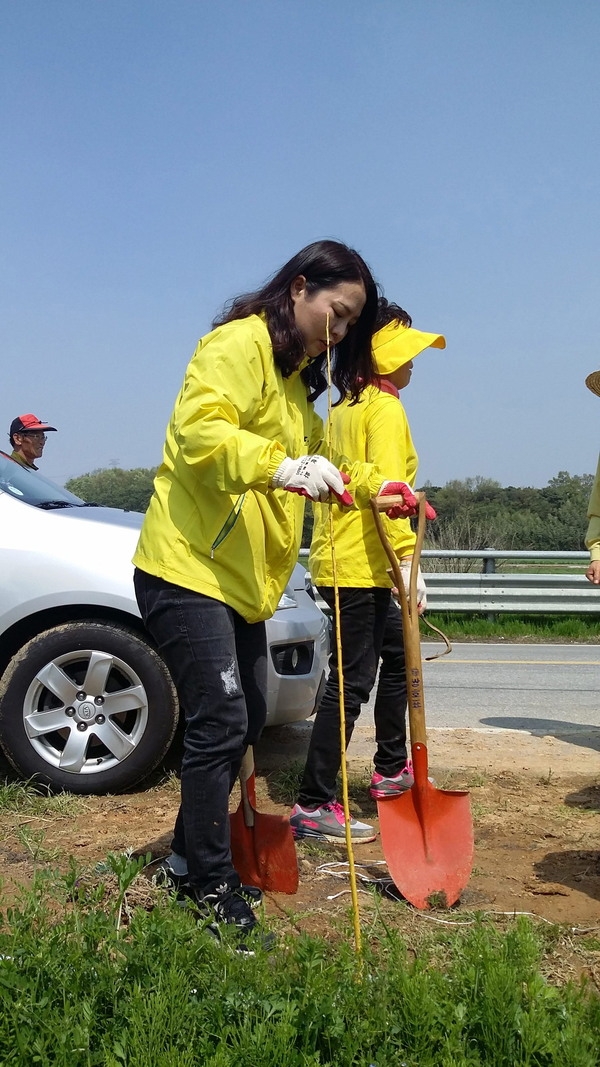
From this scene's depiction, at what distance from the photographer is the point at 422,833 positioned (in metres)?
3.46

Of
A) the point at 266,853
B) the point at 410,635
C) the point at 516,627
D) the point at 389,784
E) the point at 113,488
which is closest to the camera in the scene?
the point at 266,853

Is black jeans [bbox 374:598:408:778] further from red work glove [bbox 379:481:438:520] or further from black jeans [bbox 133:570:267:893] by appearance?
black jeans [bbox 133:570:267:893]

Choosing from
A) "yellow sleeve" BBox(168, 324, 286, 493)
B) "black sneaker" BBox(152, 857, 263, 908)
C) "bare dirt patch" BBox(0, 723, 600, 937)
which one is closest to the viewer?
"yellow sleeve" BBox(168, 324, 286, 493)

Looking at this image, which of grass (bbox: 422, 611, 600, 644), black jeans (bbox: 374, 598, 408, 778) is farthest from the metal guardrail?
black jeans (bbox: 374, 598, 408, 778)

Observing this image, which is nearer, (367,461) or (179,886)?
(179,886)

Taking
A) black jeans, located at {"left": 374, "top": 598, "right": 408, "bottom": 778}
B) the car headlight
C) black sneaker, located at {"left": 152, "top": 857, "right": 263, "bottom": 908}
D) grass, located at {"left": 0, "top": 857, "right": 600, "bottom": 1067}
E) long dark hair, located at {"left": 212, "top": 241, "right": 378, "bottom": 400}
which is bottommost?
black sneaker, located at {"left": 152, "top": 857, "right": 263, "bottom": 908}

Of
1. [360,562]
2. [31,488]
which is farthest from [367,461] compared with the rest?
[31,488]

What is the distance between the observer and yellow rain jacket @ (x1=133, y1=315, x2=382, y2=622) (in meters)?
2.69

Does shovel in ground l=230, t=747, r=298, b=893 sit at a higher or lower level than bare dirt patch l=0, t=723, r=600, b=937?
higher

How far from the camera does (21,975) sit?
7.64 ft

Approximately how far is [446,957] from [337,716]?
152cm

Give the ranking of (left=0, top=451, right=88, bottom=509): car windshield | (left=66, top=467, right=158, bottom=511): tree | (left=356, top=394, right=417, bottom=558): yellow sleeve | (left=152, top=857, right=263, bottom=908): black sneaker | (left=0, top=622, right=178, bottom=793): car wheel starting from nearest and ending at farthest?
(left=152, top=857, right=263, bottom=908): black sneaker → (left=356, top=394, right=417, bottom=558): yellow sleeve → (left=0, top=622, right=178, bottom=793): car wheel → (left=0, top=451, right=88, bottom=509): car windshield → (left=66, top=467, right=158, bottom=511): tree

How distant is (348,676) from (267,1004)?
2011 mm

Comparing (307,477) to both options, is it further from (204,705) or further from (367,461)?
(367,461)
